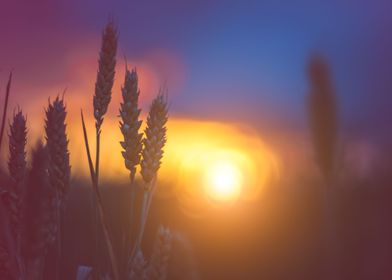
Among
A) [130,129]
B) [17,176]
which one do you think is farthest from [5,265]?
[130,129]

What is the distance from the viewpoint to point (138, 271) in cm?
176

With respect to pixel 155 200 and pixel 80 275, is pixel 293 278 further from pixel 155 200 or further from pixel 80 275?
pixel 155 200

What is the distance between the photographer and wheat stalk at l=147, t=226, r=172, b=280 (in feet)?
5.60

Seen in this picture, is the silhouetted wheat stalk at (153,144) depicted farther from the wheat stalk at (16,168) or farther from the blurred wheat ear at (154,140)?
the wheat stalk at (16,168)

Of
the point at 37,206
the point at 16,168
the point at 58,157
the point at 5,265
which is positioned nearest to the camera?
the point at 37,206

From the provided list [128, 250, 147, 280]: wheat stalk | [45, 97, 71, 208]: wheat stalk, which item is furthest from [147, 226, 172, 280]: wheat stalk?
Answer: [45, 97, 71, 208]: wheat stalk

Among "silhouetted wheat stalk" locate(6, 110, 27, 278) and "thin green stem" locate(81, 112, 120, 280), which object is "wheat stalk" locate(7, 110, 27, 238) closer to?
"silhouetted wheat stalk" locate(6, 110, 27, 278)

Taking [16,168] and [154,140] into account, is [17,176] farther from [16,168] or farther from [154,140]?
[154,140]

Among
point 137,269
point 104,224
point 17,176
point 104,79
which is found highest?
point 104,79

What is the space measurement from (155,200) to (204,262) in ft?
9.36

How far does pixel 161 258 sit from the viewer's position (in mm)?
1736

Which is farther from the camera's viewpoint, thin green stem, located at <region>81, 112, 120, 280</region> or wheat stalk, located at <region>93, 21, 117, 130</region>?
Result: wheat stalk, located at <region>93, 21, 117, 130</region>

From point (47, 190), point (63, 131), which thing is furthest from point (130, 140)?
point (47, 190)

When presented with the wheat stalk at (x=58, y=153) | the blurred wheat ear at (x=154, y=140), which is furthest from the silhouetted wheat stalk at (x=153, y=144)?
the wheat stalk at (x=58, y=153)
